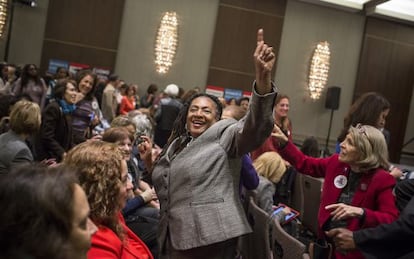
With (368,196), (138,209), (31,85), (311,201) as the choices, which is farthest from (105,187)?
(31,85)

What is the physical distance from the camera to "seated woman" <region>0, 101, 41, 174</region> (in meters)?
2.61

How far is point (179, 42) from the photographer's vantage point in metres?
9.36

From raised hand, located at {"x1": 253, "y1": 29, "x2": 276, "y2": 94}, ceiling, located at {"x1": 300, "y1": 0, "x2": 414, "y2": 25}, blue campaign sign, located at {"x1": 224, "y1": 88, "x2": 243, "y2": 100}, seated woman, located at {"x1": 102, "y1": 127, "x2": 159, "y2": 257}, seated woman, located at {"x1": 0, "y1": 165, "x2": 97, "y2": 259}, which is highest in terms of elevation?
ceiling, located at {"x1": 300, "y1": 0, "x2": 414, "y2": 25}

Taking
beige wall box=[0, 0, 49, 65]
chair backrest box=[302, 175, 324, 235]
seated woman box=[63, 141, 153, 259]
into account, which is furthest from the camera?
beige wall box=[0, 0, 49, 65]

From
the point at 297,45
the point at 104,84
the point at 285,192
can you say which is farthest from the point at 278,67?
the point at 285,192

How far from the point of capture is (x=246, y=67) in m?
9.69

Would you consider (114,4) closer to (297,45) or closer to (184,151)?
(297,45)

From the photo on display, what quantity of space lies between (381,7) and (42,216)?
10281 mm

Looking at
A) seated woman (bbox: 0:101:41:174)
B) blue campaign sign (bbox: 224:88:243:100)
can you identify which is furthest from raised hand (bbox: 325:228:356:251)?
blue campaign sign (bbox: 224:88:243:100)

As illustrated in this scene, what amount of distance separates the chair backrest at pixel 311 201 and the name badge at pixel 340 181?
2.94 ft

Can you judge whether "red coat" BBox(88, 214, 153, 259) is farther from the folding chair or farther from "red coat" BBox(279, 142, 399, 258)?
"red coat" BBox(279, 142, 399, 258)

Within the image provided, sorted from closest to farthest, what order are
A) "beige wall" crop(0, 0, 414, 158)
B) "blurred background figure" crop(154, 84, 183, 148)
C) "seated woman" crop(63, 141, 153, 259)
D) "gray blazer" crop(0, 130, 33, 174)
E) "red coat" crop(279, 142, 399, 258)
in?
1. "seated woman" crop(63, 141, 153, 259)
2. "red coat" crop(279, 142, 399, 258)
3. "gray blazer" crop(0, 130, 33, 174)
4. "blurred background figure" crop(154, 84, 183, 148)
5. "beige wall" crop(0, 0, 414, 158)

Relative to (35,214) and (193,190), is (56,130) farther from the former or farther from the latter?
(35,214)

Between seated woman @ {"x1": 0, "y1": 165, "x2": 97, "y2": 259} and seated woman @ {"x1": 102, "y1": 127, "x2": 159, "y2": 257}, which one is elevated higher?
seated woman @ {"x1": 0, "y1": 165, "x2": 97, "y2": 259}
